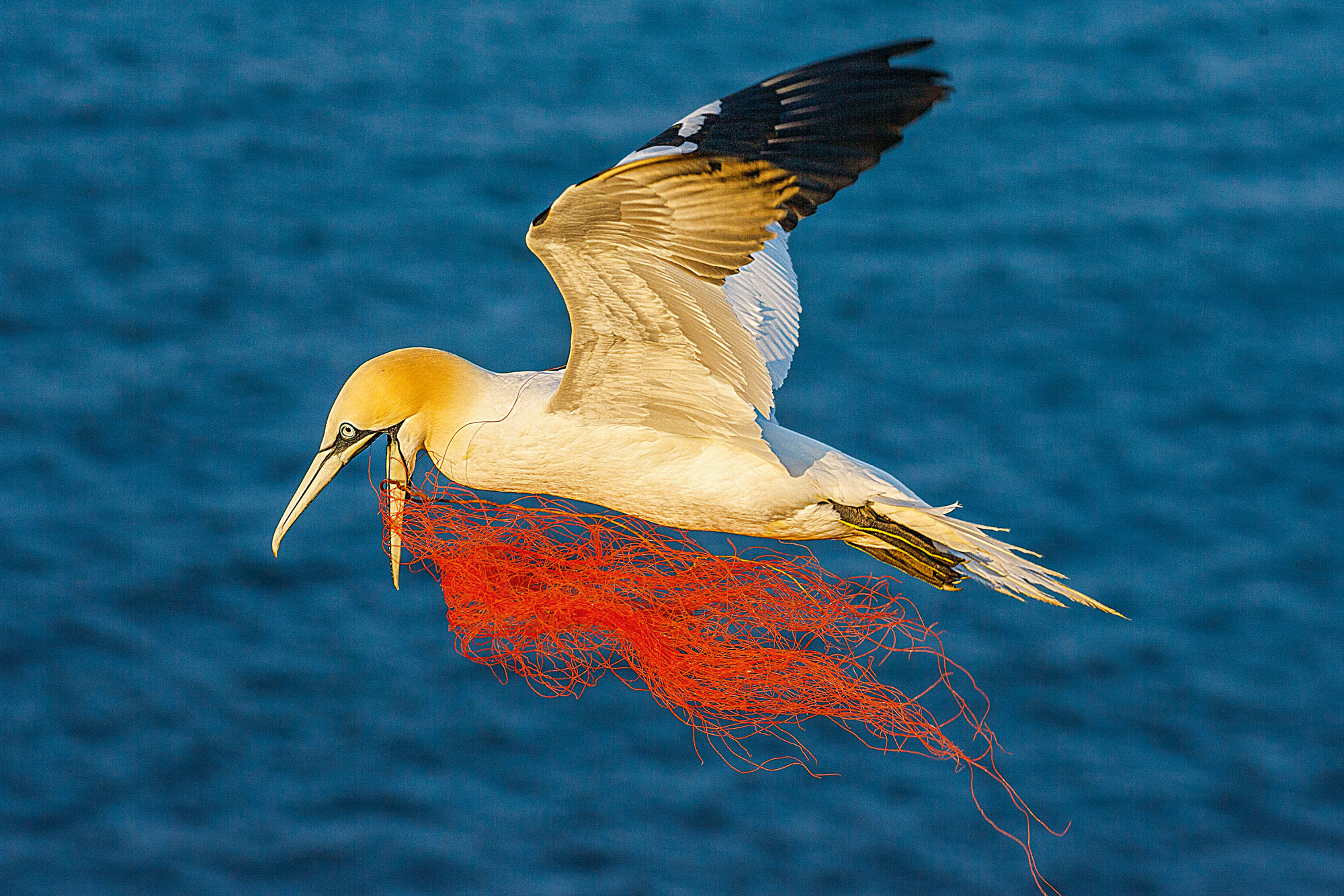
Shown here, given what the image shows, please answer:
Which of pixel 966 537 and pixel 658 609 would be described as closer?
pixel 966 537

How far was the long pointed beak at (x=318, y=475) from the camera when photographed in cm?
457

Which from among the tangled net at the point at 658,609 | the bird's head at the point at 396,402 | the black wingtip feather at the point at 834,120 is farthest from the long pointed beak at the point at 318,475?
the black wingtip feather at the point at 834,120

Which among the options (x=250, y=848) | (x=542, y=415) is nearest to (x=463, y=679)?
(x=250, y=848)

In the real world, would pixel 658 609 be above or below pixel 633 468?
below

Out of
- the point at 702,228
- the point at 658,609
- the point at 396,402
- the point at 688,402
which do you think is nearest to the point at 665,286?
the point at 702,228

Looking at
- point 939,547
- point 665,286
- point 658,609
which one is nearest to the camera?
point 665,286

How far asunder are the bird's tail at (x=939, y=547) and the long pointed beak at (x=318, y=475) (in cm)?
145

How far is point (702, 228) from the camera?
3.84 meters

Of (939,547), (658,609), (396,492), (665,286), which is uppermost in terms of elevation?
(665,286)

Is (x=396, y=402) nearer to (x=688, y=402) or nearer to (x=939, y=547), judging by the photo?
(x=688, y=402)

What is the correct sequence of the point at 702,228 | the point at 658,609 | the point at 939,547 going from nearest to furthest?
the point at 702,228 < the point at 939,547 < the point at 658,609

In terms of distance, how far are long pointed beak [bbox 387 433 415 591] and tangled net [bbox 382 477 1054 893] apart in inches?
2.1

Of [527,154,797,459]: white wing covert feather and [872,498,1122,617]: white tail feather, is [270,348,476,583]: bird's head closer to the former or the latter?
[527,154,797,459]: white wing covert feather

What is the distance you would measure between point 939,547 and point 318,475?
1.91 m
